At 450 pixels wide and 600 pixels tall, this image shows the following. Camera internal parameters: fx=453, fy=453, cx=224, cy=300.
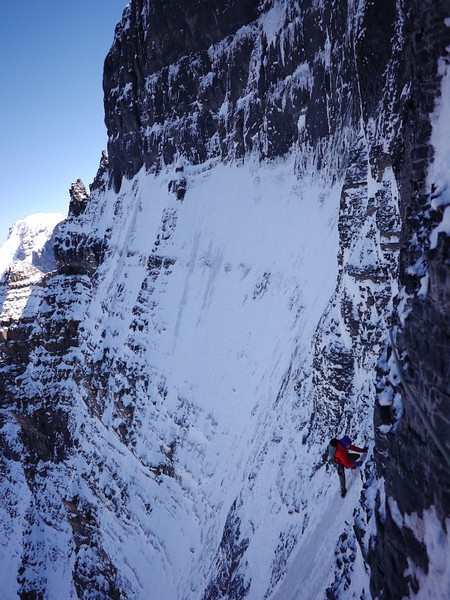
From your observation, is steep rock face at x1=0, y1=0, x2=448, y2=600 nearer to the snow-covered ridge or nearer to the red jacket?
the red jacket

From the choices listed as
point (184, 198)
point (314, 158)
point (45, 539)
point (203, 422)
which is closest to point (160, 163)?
point (184, 198)

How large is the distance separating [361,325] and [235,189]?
1555 centimetres

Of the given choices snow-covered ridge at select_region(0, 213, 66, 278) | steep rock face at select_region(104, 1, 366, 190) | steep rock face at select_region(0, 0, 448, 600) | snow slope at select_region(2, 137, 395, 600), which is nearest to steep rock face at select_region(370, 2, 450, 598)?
steep rock face at select_region(0, 0, 448, 600)

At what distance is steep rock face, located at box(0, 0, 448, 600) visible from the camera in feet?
25.8

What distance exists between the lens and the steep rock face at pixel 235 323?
310 inches

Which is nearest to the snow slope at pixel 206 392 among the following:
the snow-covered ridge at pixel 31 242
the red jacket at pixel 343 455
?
the red jacket at pixel 343 455

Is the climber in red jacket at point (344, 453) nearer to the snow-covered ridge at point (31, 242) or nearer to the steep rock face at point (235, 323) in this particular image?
the steep rock face at point (235, 323)

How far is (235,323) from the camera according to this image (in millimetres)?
24078

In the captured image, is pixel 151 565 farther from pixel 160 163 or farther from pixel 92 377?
pixel 160 163

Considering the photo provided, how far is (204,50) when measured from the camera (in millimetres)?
28172

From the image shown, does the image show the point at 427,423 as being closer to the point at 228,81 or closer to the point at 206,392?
the point at 206,392

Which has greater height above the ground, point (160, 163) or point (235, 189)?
point (160, 163)

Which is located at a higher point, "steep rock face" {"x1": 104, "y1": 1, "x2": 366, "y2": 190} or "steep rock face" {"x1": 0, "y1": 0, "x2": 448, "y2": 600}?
"steep rock face" {"x1": 104, "y1": 1, "x2": 366, "y2": 190}

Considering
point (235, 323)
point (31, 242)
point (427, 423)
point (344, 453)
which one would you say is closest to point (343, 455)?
point (344, 453)
